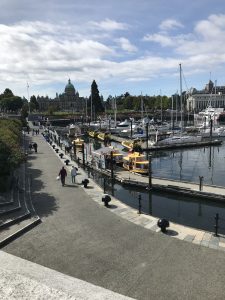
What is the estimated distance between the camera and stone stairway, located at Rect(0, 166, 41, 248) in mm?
18359

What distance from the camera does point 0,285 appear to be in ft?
43.4

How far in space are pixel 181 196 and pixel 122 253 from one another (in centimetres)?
1721

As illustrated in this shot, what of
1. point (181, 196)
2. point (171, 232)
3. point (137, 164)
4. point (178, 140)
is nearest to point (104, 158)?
point (137, 164)

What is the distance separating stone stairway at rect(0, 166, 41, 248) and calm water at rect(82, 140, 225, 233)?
10293mm

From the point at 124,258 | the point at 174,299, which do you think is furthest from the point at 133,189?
the point at 174,299

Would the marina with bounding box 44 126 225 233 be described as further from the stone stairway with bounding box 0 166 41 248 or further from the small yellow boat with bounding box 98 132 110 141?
the small yellow boat with bounding box 98 132 110 141

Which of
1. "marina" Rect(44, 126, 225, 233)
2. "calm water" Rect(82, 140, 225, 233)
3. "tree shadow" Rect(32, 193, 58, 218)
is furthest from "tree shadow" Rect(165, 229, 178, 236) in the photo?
"tree shadow" Rect(32, 193, 58, 218)

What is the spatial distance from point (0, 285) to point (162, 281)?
6.29 meters

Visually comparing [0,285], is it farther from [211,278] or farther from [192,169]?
[192,169]

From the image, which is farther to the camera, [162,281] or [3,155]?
[3,155]

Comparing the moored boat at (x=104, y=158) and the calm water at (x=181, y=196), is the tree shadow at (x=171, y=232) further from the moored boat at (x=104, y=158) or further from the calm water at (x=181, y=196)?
the moored boat at (x=104, y=158)

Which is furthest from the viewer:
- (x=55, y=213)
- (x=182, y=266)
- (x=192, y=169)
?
(x=192, y=169)

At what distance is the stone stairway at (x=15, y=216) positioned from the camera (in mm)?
18359

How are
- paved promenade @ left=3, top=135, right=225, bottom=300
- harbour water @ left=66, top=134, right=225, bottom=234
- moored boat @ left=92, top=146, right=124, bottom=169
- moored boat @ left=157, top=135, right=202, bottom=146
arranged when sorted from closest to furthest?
1. paved promenade @ left=3, top=135, right=225, bottom=300
2. harbour water @ left=66, top=134, right=225, bottom=234
3. moored boat @ left=92, top=146, right=124, bottom=169
4. moored boat @ left=157, top=135, right=202, bottom=146
